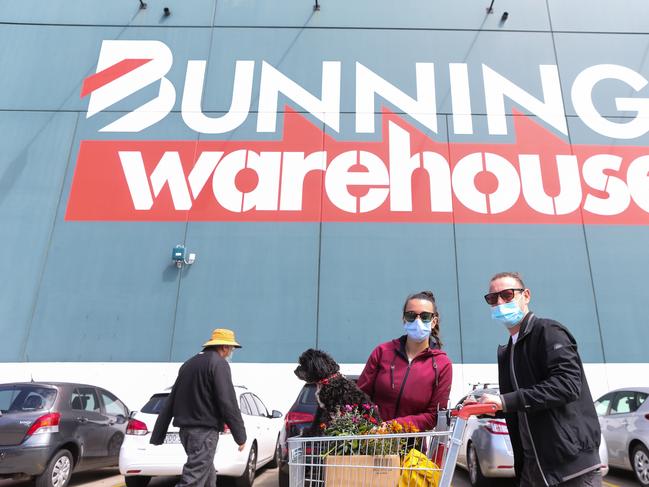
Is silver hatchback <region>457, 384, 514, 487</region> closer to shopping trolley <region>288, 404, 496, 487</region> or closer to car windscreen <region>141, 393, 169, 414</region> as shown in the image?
shopping trolley <region>288, 404, 496, 487</region>

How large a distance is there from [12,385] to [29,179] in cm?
709

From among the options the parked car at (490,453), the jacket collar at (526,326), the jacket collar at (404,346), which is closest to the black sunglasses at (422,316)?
the jacket collar at (404,346)

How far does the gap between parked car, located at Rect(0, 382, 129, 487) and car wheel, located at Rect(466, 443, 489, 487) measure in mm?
5467

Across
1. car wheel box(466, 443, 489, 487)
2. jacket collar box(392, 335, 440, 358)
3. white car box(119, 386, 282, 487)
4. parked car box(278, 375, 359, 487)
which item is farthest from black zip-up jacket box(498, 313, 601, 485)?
car wheel box(466, 443, 489, 487)

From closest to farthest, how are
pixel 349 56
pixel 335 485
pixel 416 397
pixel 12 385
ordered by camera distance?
pixel 335 485 < pixel 416 397 < pixel 12 385 < pixel 349 56

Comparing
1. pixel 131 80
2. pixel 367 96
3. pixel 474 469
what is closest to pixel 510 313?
pixel 474 469

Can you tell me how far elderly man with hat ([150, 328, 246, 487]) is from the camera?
4.32 metres

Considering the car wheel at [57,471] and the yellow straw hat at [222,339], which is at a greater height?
the yellow straw hat at [222,339]

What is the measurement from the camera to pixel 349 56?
12859 mm

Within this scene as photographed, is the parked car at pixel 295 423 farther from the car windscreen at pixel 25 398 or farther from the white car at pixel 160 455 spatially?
the car windscreen at pixel 25 398

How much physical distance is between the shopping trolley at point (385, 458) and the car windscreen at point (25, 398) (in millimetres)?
5340

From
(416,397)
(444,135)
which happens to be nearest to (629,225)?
(444,135)

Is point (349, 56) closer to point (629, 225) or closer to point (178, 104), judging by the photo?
point (178, 104)

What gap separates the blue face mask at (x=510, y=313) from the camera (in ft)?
8.68
